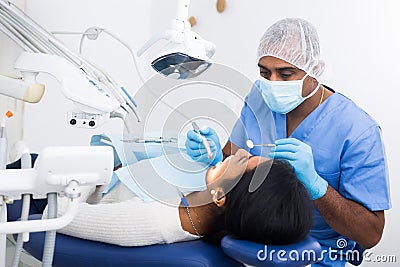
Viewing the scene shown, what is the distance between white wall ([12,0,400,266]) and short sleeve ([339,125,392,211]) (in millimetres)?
644

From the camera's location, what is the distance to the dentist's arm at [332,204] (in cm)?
139

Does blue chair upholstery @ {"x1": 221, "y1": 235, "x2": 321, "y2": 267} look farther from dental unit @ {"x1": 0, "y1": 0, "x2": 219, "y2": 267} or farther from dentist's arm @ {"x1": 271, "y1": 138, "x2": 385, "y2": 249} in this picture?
dental unit @ {"x1": 0, "y1": 0, "x2": 219, "y2": 267}

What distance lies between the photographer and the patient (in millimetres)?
1252

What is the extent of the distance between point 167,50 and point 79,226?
47 cm

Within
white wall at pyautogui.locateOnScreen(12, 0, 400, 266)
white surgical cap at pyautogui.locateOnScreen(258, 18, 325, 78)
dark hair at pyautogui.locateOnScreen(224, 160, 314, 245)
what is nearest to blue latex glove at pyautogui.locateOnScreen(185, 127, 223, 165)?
dark hair at pyautogui.locateOnScreen(224, 160, 314, 245)

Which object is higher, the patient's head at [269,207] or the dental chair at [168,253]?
the patient's head at [269,207]

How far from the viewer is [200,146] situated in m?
1.43

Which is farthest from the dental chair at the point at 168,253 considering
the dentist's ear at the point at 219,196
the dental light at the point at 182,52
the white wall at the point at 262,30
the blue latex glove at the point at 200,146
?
the white wall at the point at 262,30

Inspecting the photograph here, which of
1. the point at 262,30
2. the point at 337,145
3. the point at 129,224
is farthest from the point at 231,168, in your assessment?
the point at 262,30

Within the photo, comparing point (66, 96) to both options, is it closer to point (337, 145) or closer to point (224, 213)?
point (224, 213)

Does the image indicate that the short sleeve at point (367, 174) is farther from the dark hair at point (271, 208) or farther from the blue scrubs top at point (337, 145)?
the dark hair at point (271, 208)

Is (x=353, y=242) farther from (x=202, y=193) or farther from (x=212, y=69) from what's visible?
(x=212, y=69)

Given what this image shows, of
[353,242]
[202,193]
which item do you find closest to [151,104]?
[202,193]

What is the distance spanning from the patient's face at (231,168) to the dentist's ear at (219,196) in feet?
0.10
